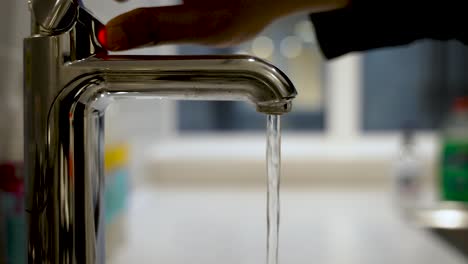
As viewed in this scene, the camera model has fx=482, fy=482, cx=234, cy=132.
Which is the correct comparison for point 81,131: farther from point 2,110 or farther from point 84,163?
point 2,110

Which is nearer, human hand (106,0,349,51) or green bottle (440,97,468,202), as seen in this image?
human hand (106,0,349,51)

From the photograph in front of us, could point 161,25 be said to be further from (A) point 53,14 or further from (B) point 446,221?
(B) point 446,221

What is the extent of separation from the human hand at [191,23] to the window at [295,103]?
1371mm

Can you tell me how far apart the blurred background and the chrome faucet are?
2.3 inches

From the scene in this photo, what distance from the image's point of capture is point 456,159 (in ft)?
3.79

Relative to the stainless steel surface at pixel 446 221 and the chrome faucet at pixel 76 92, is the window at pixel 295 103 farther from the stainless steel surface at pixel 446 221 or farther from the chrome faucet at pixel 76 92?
the chrome faucet at pixel 76 92

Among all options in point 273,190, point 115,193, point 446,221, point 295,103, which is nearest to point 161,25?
point 273,190

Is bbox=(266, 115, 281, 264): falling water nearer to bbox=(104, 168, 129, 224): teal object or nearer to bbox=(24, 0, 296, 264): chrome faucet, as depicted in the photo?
bbox=(24, 0, 296, 264): chrome faucet

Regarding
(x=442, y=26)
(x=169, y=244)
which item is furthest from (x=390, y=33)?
(x=169, y=244)

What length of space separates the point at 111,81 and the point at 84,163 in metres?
0.07

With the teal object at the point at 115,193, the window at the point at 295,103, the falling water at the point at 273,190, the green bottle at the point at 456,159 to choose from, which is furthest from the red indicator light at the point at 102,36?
the window at the point at 295,103

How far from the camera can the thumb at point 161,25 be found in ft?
1.23

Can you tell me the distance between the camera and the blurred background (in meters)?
0.69

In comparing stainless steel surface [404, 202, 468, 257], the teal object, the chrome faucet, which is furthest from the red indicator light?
stainless steel surface [404, 202, 468, 257]
